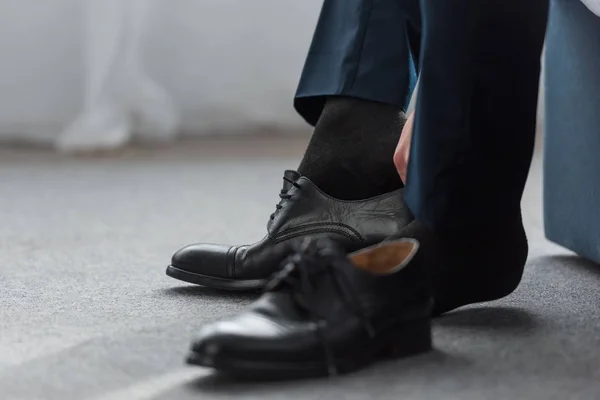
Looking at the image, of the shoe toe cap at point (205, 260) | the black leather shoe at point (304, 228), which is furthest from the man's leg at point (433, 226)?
the shoe toe cap at point (205, 260)

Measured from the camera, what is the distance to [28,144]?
2629 mm

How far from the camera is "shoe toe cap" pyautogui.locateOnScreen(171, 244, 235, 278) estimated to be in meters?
1.00

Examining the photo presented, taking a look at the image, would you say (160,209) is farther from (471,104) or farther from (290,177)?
(471,104)

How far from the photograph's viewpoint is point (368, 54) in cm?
100

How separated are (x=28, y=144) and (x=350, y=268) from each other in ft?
6.82

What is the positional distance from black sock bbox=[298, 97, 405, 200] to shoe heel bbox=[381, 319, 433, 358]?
0.26 metres

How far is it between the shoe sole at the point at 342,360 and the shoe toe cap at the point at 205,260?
0.29 m

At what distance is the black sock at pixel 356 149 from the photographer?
999mm

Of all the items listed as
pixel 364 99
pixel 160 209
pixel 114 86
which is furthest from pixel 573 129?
pixel 114 86

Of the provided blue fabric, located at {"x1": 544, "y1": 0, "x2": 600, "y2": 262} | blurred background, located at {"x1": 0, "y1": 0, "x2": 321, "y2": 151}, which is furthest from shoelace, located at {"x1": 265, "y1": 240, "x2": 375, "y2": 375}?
blurred background, located at {"x1": 0, "y1": 0, "x2": 321, "y2": 151}

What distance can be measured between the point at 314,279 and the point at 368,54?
0.35m

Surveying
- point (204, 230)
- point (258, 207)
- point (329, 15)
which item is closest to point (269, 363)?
point (329, 15)

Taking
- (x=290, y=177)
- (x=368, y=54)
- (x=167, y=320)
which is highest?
(x=368, y=54)

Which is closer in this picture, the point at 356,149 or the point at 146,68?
the point at 356,149
